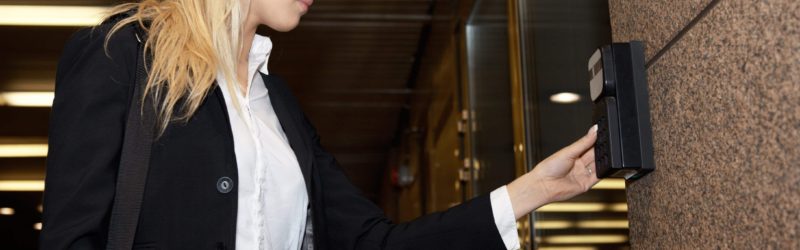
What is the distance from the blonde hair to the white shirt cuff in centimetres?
58

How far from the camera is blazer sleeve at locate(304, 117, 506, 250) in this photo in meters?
1.99

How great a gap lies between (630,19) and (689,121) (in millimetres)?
364

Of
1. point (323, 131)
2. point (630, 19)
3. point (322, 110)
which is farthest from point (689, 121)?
point (323, 131)

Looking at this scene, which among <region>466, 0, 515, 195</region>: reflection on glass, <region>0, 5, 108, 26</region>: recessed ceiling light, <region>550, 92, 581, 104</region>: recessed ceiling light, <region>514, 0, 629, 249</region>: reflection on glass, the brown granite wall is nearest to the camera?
the brown granite wall

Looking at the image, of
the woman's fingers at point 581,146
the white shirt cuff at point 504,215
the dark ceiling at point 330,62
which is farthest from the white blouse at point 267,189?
the dark ceiling at point 330,62

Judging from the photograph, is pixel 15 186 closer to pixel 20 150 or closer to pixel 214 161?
pixel 20 150

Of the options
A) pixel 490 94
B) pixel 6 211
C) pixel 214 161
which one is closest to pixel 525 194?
pixel 214 161

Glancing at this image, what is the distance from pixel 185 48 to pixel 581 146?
31.7 inches

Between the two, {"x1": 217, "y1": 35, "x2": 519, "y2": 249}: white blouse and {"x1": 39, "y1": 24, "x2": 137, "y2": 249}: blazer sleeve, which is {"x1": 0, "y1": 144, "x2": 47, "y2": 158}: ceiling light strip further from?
{"x1": 39, "y1": 24, "x2": 137, "y2": 249}: blazer sleeve

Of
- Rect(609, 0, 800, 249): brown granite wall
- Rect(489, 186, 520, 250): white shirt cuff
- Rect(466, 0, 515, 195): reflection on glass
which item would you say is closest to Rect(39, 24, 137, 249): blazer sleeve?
Rect(489, 186, 520, 250): white shirt cuff

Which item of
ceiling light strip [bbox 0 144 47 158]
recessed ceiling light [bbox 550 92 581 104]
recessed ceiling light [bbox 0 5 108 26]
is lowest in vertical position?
recessed ceiling light [bbox 550 92 581 104]

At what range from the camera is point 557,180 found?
1.95 metres

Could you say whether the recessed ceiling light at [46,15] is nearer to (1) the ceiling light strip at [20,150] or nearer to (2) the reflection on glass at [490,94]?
(1) the ceiling light strip at [20,150]

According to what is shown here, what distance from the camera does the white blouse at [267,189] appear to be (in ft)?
6.01
